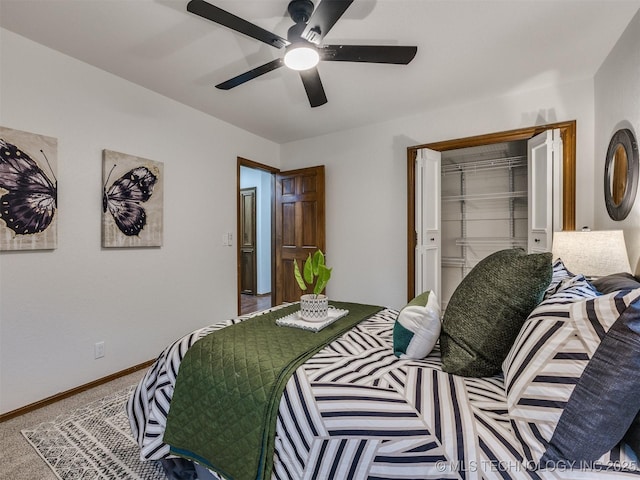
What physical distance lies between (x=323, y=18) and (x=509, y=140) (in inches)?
91.2

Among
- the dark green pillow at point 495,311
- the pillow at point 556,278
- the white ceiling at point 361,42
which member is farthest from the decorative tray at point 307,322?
the white ceiling at point 361,42

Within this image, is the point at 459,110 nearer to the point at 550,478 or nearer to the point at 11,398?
the point at 550,478

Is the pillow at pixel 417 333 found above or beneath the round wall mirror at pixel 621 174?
beneath

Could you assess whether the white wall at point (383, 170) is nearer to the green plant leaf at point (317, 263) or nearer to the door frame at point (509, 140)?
the door frame at point (509, 140)

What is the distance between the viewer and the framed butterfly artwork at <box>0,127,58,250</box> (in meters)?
1.99

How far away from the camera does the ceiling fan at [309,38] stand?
1515mm

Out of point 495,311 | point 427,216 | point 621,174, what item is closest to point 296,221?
point 427,216

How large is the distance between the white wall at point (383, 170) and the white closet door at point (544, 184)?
23cm

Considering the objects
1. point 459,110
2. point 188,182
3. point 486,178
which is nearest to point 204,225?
point 188,182

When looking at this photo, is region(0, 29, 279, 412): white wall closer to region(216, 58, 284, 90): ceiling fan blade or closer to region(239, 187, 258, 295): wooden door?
region(216, 58, 284, 90): ceiling fan blade

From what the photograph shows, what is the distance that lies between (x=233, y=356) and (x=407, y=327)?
733mm

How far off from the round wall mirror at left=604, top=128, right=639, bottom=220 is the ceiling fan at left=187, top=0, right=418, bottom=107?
4.69 feet

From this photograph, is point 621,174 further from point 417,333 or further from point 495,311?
point 417,333

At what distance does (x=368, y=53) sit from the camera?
5.98ft
